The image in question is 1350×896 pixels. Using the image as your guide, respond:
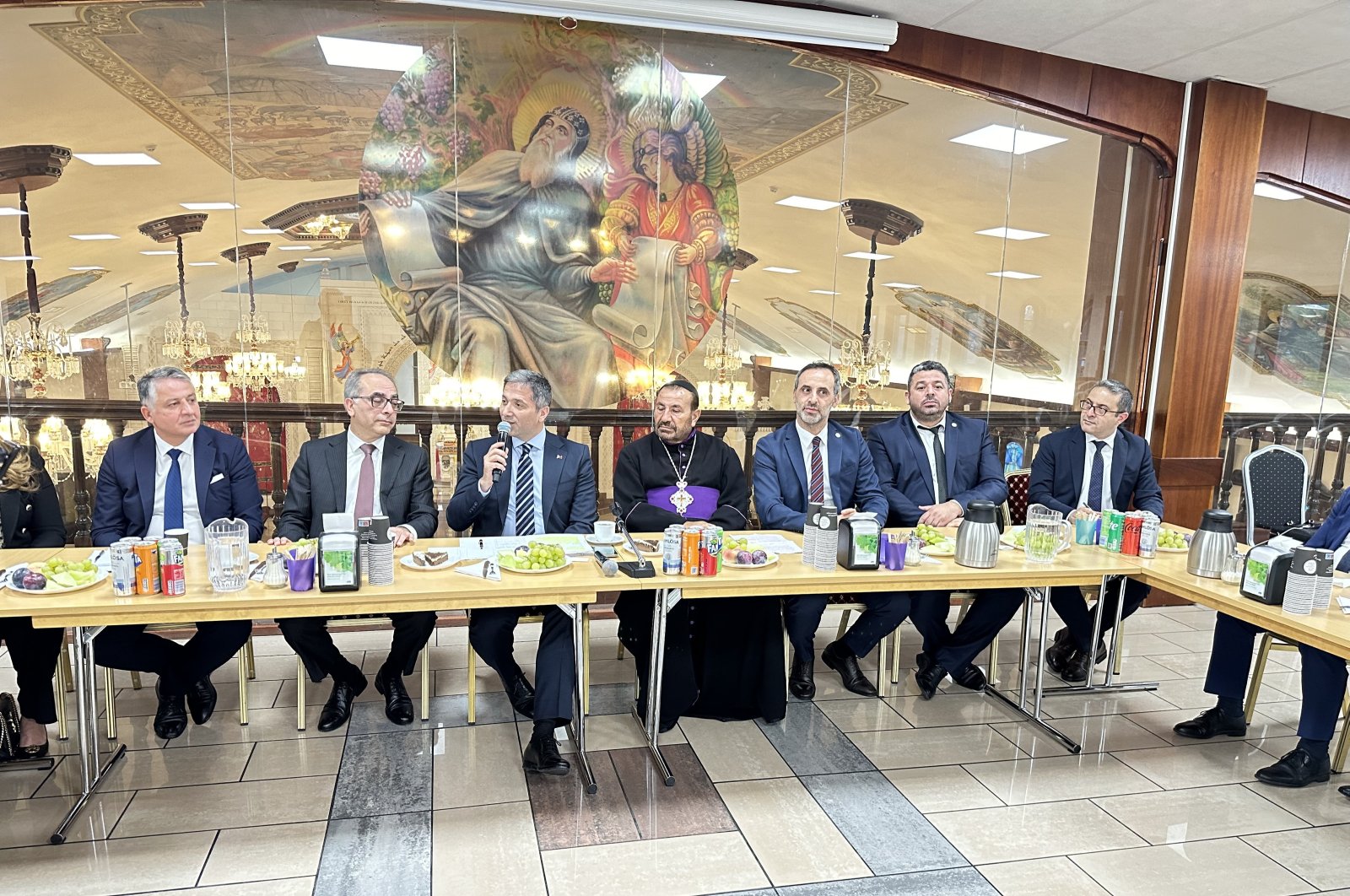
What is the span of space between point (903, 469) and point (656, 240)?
5.82 ft

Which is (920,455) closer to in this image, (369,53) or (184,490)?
(184,490)

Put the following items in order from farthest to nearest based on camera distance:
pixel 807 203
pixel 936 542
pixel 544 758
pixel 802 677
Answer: pixel 807 203 → pixel 802 677 → pixel 936 542 → pixel 544 758

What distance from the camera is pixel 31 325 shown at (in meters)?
3.81

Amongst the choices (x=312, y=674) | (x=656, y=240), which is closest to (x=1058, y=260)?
(x=656, y=240)

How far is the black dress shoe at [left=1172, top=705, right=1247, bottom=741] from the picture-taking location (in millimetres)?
3248

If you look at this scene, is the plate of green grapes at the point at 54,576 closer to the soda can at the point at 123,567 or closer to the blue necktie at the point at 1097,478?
the soda can at the point at 123,567

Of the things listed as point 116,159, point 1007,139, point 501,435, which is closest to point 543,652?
point 501,435

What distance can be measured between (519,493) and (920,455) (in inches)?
74.8

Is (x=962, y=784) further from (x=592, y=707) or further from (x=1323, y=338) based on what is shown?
(x=1323, y=338)

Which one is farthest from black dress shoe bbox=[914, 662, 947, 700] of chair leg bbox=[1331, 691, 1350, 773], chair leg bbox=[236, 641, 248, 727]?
chair leg bbox=[236, 641, 248, 727]

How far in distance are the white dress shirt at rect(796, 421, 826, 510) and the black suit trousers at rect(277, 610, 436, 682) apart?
1.68 meters

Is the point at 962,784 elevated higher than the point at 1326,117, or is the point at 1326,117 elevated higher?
the point at 1326,117

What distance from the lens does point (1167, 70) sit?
4.58 metres

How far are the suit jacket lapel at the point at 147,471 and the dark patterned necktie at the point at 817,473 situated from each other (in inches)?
103
